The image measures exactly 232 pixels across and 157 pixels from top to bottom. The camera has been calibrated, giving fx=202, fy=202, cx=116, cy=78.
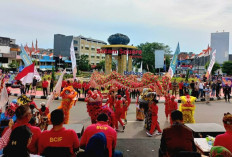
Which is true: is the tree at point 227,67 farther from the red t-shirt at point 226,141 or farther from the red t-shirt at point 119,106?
the red t-shirt at point 226,141

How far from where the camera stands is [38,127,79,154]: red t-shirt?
2945mm

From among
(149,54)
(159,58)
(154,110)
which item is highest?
(149,54)

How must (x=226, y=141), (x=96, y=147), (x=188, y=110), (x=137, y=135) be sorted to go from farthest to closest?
(x=188, y=110) → (x=137, y=135) → (x=226, y=141) → (x=96, y=147)

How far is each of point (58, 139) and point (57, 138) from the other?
2cm

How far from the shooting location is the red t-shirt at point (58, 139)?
2945mm

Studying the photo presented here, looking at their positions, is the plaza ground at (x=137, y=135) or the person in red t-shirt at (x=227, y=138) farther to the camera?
the plaza ground at (x=137, y=135)

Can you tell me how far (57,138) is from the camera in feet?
9.66

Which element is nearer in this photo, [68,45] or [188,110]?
[188,110]

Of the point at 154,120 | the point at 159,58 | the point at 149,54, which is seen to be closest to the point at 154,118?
the point at 154,120

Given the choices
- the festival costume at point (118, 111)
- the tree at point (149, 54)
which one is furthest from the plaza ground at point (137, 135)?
the tree at point (149, 54)

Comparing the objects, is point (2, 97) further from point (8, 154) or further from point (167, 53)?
point (167, 53)

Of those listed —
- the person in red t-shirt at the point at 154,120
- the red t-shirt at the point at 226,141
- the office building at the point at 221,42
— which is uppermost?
the office building at the point at 221,42

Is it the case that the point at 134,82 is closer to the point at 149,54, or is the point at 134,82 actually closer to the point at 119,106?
the point at 119,106

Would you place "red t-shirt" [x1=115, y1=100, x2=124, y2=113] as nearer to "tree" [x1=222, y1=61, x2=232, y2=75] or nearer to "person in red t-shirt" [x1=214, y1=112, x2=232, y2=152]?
"person in red t-shirt" [x1=214, y1=112, x2=232, y2=152]
